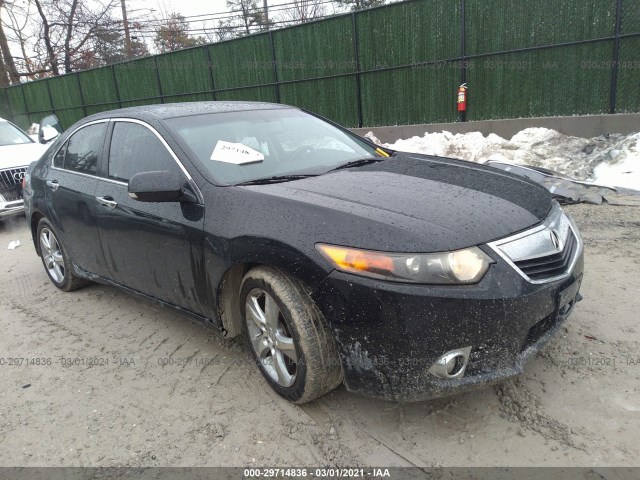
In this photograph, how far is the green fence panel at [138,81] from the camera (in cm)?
1705

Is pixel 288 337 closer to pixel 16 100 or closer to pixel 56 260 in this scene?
pixel 56 260

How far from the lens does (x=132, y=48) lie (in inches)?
1373

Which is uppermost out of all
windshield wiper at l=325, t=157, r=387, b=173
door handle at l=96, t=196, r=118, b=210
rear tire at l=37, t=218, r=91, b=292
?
windshield wiper at l=325, t=157, r=387, b=173

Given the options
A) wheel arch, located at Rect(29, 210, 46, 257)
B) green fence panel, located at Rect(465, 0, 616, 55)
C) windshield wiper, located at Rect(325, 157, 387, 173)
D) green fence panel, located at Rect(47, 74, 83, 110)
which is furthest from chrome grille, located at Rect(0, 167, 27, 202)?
green fence panel, located at Rect(47, 74, 83, 110)

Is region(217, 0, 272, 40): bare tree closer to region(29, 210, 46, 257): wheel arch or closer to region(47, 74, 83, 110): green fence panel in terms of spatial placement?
region(47, 74, 83, 110): green fence panel

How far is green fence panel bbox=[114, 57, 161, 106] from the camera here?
55.9ft

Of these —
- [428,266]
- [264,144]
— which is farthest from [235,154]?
[428,266]

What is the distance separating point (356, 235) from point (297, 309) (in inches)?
19.0

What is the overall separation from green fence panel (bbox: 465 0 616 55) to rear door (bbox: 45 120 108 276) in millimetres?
8146

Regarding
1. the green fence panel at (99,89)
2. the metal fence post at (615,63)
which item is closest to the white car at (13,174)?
the metal fence post at (615,63)

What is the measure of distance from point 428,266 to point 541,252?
0.62 meters

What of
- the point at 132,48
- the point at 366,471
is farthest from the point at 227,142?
the point at 132,48

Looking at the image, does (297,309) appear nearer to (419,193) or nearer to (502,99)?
(419,193)

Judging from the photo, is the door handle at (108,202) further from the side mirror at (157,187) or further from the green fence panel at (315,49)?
the green fence panel at (315,49)
